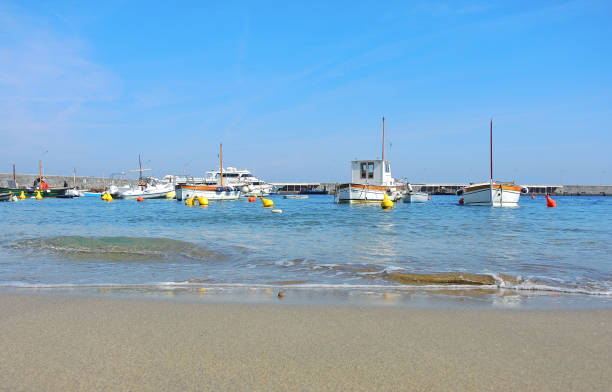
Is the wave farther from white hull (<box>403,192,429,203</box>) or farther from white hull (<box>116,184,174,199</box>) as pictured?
white hull (<box>116,184,174,199</box>)

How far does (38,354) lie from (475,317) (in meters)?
4.48

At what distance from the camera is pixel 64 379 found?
10.0 ft

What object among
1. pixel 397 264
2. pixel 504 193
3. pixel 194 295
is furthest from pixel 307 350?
pixel 504 193

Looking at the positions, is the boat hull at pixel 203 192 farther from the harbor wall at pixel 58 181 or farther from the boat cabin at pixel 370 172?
the harbor wall at pixel 58 181

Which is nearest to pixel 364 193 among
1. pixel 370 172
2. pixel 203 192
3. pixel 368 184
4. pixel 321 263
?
pixel 368 184

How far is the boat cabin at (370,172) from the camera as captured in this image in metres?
43.3

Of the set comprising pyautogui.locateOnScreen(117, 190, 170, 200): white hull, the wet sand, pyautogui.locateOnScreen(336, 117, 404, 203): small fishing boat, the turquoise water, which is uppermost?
pyautogui.locateOnScreen(336, 117, 404, 203): small fishing boat

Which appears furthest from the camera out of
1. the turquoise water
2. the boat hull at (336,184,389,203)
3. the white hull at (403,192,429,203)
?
the white hull at (403,192,429,203)

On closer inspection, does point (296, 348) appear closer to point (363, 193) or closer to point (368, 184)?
point (363, 193)

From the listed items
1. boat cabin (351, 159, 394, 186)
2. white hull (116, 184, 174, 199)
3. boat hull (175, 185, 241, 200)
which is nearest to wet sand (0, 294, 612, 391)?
boat cabin (351, 159, 394, 186)

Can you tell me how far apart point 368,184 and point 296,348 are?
39.5m

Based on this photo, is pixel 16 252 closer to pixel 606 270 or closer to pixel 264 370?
pixel 264 370

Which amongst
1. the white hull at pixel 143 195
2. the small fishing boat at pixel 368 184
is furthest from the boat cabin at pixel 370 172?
the white hull at pixel 143 195

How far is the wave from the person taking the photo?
33.3 feet
